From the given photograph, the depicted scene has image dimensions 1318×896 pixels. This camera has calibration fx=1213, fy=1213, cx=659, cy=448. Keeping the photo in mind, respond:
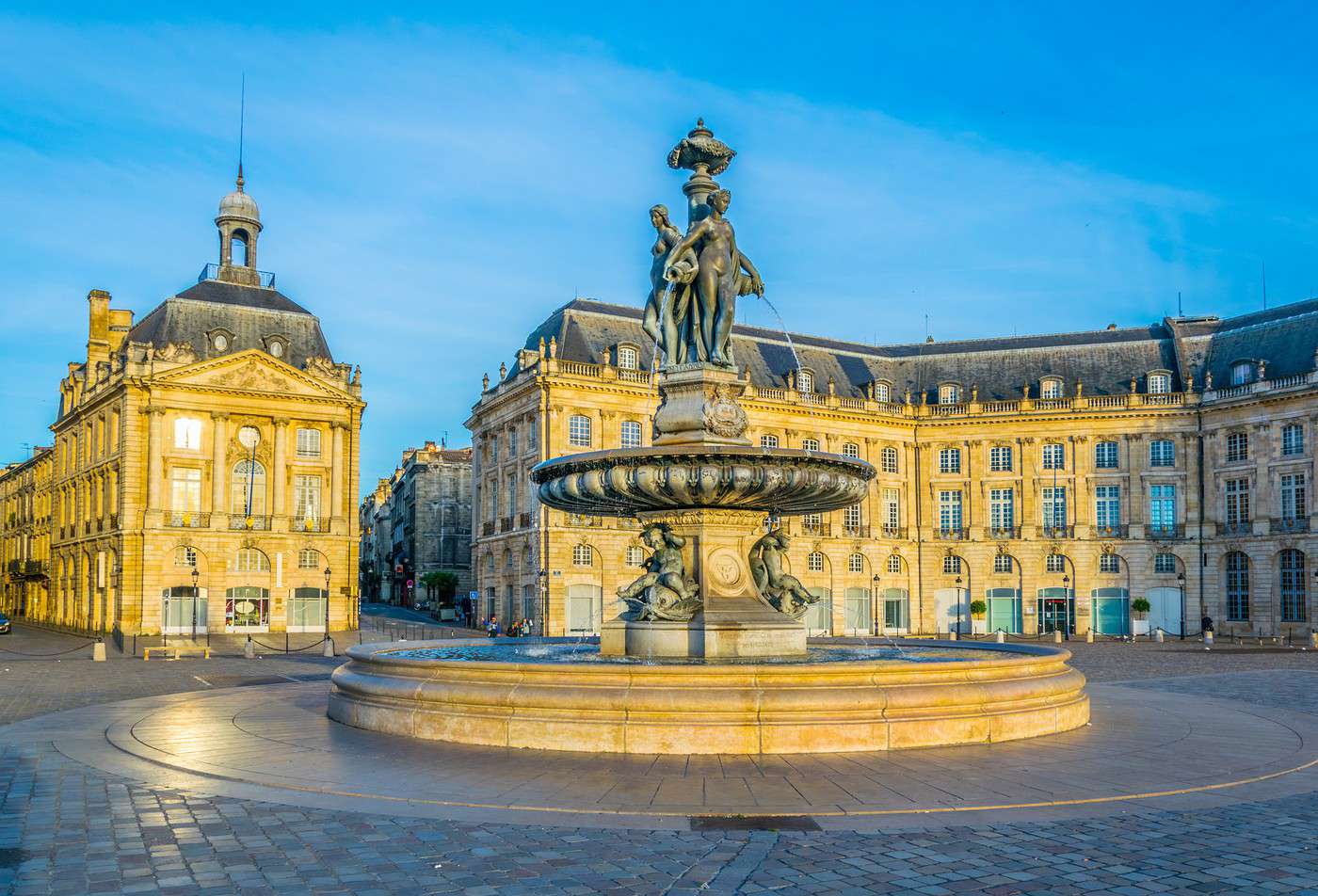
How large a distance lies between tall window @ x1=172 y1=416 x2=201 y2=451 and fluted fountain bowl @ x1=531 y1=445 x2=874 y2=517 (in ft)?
150

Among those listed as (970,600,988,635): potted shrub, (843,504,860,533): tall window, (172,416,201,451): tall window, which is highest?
(172,416,201,451): tall window

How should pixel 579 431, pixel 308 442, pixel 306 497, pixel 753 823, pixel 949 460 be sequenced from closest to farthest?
pixel 753 823 < pixel 579 431 < pixel 306 497 < pixel 308 442 < pixel 949 460

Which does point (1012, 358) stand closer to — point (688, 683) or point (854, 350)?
point (854, 350)

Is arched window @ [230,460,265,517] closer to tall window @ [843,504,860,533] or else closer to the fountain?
tall window @ [843,504,860,533]

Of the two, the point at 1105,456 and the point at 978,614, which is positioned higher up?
the point at 1105,456

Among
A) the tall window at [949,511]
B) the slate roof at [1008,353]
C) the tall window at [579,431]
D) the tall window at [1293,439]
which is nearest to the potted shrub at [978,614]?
the tall window at [949,511]

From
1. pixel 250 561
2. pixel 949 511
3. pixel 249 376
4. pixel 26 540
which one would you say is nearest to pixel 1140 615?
pixel 949 511

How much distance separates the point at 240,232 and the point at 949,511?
139 ft

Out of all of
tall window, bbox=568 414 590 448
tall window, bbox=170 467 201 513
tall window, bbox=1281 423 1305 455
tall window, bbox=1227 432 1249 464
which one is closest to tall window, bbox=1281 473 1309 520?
tall window, bbox=1281 423 1305 455

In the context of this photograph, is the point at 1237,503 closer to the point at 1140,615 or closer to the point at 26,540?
the point at 1140,615

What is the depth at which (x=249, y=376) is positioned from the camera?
58000 mm

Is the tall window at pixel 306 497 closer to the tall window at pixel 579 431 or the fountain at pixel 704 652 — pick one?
the tall window at pixel 579 431

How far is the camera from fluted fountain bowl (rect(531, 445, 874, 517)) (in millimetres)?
14867

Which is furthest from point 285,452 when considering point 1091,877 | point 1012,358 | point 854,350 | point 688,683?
point 1091,877
